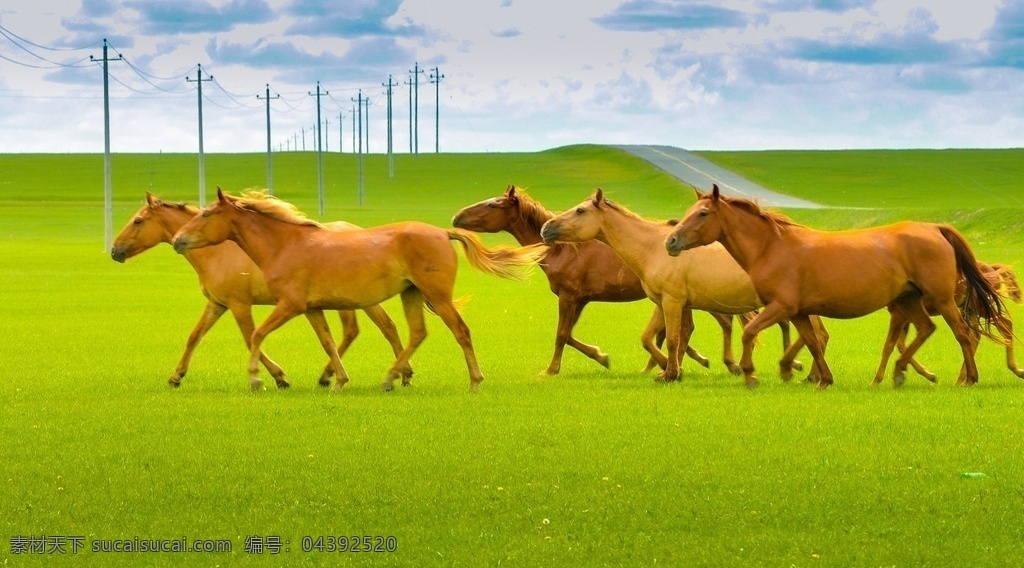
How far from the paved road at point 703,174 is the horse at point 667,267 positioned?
182 feet

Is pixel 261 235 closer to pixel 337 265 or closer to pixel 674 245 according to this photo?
pixel 337 265

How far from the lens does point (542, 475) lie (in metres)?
10.3

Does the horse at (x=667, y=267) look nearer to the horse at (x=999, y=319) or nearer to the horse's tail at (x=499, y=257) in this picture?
the horse's tail at (x=499, y=257)

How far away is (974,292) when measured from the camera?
15688 mm

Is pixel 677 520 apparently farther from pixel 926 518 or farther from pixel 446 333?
pixel 446 333

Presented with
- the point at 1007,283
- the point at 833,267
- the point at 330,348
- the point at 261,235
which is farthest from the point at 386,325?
the point at 1007,283

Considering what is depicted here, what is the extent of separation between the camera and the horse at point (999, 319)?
15.6m

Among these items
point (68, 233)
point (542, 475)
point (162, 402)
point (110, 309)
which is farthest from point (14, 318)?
point (68, 233)

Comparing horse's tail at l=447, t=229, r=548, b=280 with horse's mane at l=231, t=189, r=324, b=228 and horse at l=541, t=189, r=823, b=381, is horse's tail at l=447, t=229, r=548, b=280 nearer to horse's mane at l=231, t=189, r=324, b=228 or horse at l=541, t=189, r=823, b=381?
horse at l=541, t=189, r=823, b=381

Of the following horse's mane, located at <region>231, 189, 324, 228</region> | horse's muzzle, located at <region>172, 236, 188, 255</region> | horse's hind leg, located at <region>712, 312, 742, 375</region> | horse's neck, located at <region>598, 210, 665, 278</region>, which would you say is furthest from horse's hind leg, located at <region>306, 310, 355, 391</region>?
horse's hind leg, located at <region>712, 312, 742, 375</region>

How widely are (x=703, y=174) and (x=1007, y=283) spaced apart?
89.6m

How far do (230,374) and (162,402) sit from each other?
119 inches

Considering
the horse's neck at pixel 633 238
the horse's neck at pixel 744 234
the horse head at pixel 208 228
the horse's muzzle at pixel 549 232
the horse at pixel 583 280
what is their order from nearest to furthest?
the horse's neck at pixel 744 234 → the horse head at pixel 208 228 → the horse's muzzle at pixel 549 232 → the horse's neck at pixel 633 238 → the horse at pixel 583 280

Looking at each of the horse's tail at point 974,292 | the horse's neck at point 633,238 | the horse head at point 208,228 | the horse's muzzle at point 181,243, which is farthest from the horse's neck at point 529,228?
the horse's tail at point 974,292
